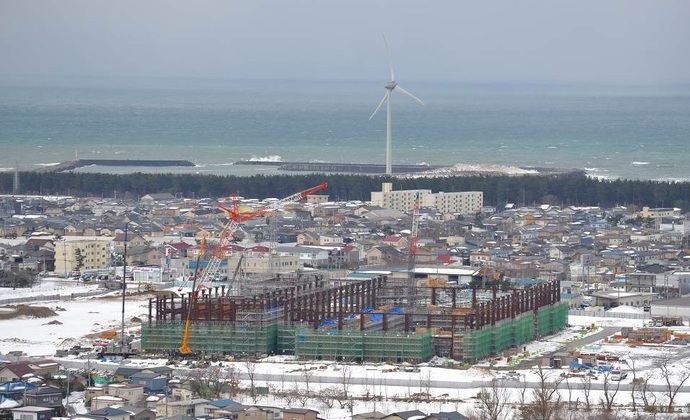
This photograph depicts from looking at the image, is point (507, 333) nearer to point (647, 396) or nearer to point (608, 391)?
point (608, 391)

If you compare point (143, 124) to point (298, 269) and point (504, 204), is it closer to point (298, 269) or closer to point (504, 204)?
point (504, 204)

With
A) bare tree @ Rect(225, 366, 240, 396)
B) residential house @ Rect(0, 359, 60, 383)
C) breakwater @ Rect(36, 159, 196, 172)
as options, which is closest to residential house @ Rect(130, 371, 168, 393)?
bare tree @ Rect(225, 366, 240, 396)

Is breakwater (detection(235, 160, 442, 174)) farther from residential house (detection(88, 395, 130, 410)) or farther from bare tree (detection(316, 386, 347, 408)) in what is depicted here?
residential house (detection(88, 395, 130, 410))

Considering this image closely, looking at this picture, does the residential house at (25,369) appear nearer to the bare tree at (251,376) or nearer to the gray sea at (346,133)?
the bare tree at (251,376)

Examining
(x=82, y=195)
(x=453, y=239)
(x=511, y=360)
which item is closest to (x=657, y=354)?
(x=511, y=360)

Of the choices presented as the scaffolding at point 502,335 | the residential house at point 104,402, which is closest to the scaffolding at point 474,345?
the scaffolding at point 502,335

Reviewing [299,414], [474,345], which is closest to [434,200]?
[474,345]

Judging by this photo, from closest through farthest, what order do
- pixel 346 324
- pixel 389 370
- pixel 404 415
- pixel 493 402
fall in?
pixel 404 415 < pixel 493 402 < pixel 389 370 < pixel 346 324
